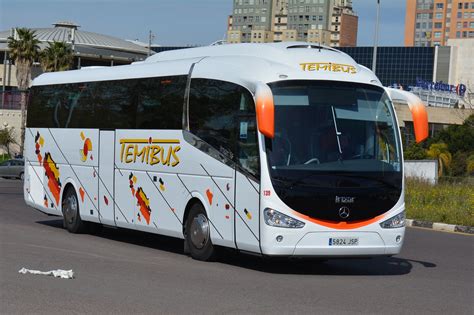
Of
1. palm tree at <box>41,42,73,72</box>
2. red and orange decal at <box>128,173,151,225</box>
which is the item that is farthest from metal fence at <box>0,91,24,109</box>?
red and orange decal at <box>128,173,151,225</box>

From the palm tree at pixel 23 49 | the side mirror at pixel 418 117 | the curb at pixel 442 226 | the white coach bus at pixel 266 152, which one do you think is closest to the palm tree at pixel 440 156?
the curb at pixel 442 226

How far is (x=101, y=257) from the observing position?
46.3 feet

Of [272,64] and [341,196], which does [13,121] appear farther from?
[341,196]

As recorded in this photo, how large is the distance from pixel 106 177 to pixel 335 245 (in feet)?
20.0

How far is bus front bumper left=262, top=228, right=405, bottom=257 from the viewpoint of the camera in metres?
12.7

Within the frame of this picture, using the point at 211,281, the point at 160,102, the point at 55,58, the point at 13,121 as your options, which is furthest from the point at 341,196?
the point at 13,121

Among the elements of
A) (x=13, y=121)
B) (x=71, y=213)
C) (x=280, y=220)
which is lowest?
(x=13, y=121)

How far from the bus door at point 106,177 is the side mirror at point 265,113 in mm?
5498

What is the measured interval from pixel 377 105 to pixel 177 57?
4.24 m

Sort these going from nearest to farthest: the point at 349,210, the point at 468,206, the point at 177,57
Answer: the point at 349,210 < the point at 177,57 < the point at 468,206

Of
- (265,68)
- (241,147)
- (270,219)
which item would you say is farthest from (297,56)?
(270,219)

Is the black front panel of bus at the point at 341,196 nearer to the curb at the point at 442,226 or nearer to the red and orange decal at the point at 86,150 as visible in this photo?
the red and orange decal at the point at 86,150

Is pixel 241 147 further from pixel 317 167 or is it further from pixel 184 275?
pixel 184 275

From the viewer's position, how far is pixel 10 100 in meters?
83.9
